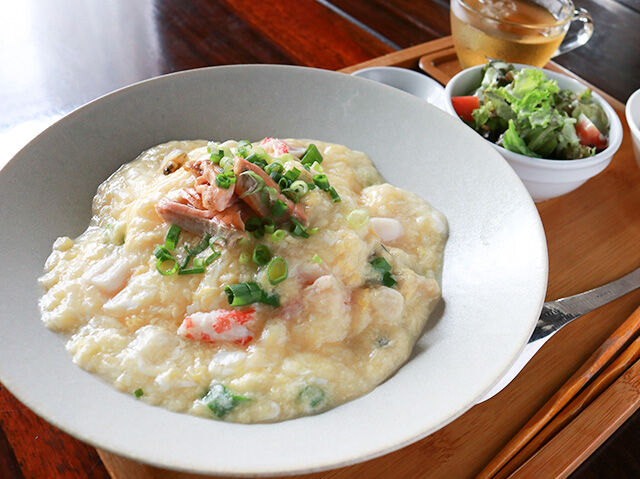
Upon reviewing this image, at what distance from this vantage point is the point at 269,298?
6.29ft

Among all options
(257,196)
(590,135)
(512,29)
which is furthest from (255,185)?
(512,29)

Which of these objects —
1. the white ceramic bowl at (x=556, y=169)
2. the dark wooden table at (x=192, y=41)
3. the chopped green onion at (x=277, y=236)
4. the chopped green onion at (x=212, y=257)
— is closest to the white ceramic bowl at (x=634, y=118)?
the white ceramic bowl at (x=556, y=169)

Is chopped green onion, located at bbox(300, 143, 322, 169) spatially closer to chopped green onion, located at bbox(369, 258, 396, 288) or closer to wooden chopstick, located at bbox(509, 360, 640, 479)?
chopped green onion, located at bbox(369, 258, 396, 288)

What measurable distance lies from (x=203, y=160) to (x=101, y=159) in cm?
57

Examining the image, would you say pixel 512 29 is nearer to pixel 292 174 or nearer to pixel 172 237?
pixel 292 174

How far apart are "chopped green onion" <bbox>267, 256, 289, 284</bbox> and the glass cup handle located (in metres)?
2.46

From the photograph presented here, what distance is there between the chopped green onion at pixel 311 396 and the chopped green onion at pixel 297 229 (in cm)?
53

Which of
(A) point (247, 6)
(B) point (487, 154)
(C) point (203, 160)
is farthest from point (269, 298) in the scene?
(A) point (247, 6)

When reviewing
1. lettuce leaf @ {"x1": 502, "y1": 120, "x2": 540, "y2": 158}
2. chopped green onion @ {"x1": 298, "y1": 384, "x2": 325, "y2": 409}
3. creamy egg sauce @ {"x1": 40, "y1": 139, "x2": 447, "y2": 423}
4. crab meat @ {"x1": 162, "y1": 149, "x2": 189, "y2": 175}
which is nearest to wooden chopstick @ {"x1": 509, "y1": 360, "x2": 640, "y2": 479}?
creamy egg sauce @ {"x1": 40, "y1": 139, "x2": 447, "y2": 423}

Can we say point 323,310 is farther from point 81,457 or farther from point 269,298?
point 81,457

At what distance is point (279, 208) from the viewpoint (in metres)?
1.98

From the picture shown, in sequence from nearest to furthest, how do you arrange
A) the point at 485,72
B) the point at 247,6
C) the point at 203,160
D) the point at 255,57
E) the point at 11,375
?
1. the point at 11,375
2. the point at 203,160
3. the point at 485,72
4. the point at 255,57
5. the point at 247,6

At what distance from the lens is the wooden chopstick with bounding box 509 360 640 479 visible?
1.84 meters

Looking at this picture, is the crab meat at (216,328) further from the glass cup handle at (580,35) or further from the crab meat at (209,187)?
the glass cup handle at (580,35)
